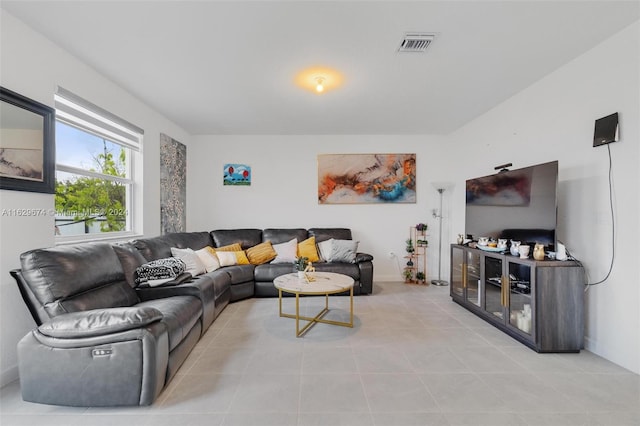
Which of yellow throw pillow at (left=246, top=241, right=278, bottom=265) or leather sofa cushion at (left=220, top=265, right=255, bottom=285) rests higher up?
yellow throw pillow at (left=246, top=241, right=278, bottom=265)

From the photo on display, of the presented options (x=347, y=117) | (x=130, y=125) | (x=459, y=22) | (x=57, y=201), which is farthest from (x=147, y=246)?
(x=459, y=22)

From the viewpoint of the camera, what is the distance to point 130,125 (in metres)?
3.23

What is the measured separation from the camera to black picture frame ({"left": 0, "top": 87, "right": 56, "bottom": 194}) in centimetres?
190

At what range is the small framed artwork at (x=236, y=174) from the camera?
4.87 metres

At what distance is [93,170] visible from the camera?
9.64 feet

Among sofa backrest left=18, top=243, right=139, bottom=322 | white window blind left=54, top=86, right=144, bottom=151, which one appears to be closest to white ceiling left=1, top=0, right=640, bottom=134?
white window blind left=54, top=86, right=144, bottom=151

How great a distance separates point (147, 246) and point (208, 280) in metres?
0.88

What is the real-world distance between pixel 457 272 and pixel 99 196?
14.7ft

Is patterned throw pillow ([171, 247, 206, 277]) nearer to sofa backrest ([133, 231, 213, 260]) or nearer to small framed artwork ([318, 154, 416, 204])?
sofa backrest ([133, 231, 213, 260])

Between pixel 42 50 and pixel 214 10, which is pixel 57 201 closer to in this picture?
pixel 42 50

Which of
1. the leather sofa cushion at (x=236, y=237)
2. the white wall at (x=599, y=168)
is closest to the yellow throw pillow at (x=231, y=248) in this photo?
the leather sofa cushion at (x=236, y=237)

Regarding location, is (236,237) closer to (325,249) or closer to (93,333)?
(325,249)

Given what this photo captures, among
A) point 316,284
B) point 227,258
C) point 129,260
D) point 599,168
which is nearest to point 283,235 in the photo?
point 227,258

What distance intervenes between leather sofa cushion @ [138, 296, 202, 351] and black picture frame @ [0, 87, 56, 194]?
4.07 ft
